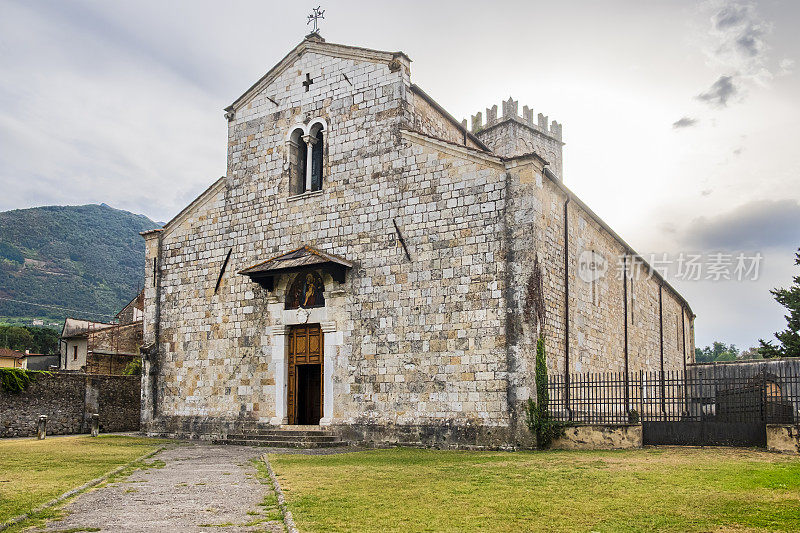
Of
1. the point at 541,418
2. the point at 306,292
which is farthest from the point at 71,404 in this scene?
the point at 541,418

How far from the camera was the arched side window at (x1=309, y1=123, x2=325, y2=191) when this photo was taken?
2188cm

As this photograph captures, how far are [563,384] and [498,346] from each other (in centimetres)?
184

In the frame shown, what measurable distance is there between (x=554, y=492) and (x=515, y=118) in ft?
113

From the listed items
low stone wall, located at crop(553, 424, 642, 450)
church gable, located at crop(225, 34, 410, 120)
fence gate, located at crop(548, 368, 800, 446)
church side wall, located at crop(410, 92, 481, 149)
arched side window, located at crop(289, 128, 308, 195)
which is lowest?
low stone wall, located at crop(553, 424, 642, 450)

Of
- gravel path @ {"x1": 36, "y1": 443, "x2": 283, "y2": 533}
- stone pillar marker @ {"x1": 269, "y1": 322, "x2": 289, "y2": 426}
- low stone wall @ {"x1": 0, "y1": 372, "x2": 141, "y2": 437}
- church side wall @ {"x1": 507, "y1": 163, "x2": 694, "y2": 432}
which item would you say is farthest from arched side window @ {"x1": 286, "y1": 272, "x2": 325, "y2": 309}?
low stone wall @ {"x1": 0, "y1": 372, "x2": 141, "y2": 437}

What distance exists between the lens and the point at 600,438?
1598cm

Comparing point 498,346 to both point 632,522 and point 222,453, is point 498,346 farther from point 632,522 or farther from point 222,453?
point 632,522

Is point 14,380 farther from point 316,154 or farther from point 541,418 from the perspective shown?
point 541,418

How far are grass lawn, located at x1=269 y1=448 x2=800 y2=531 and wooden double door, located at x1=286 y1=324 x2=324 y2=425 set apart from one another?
243 inches

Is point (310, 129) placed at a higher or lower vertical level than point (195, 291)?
higher

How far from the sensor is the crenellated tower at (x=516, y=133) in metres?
41.4

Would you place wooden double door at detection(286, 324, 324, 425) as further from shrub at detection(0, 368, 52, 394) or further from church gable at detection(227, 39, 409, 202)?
shrub at detection(0, 368, 52, 394)

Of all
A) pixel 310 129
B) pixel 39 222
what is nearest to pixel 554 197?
pixel 310 129

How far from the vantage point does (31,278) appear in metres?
106
